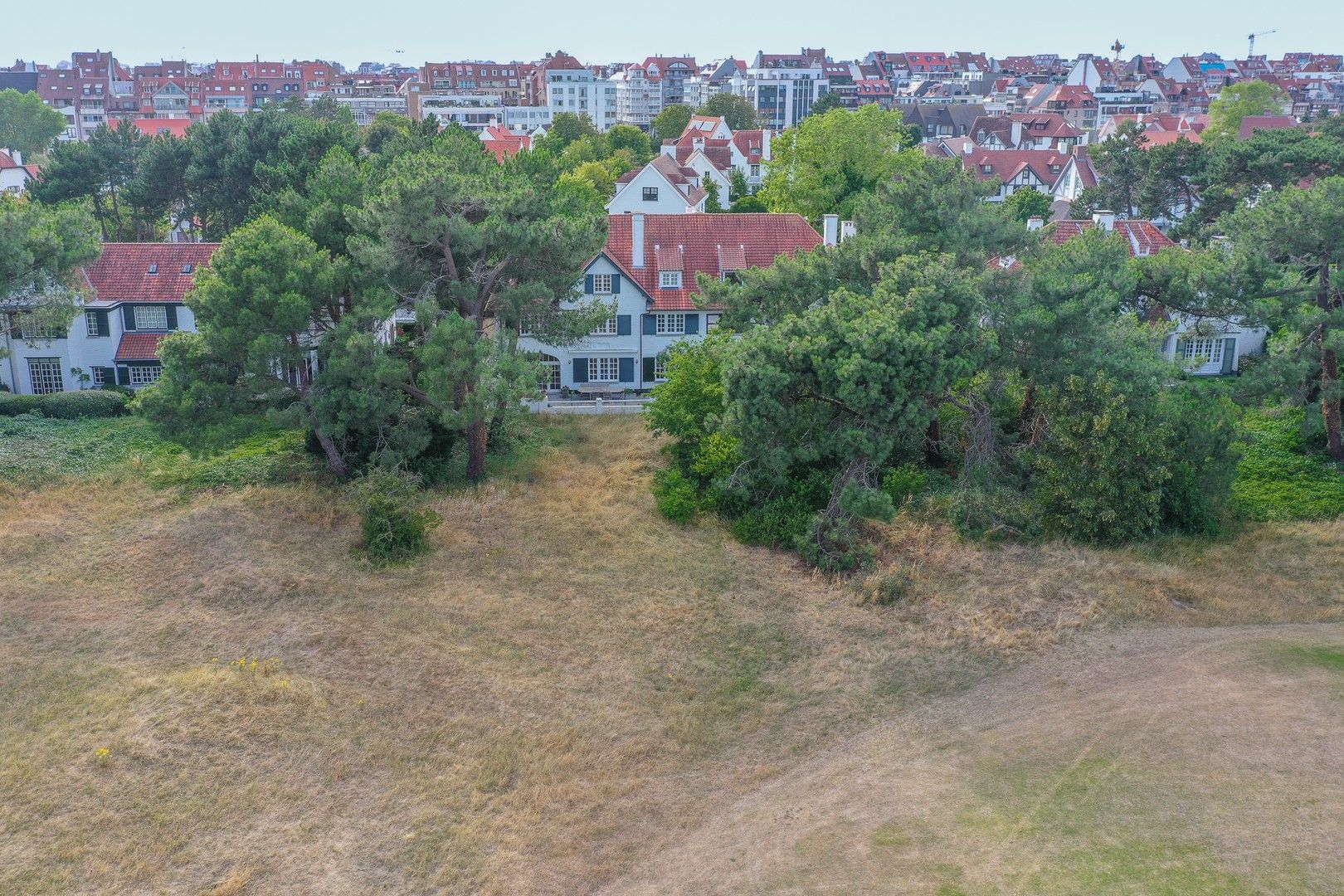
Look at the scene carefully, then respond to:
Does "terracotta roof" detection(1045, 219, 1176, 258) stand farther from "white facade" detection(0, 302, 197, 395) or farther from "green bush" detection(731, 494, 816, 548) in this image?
"white facade" detection(0, 302, 197, 395)

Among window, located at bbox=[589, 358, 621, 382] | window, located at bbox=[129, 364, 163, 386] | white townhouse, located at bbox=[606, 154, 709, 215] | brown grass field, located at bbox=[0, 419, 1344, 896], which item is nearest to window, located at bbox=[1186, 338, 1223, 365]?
brown grass field, located at bbox=[0, 419, 1344, 896]

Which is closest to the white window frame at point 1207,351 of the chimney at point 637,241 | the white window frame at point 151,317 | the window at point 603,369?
the chimney at point 637,241

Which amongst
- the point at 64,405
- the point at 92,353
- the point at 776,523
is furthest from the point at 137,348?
the point at 776,523

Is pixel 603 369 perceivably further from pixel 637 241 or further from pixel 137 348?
pixel 137 348

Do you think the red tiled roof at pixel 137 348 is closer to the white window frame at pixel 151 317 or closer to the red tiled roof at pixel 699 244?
the white window frame at pixel 151 317

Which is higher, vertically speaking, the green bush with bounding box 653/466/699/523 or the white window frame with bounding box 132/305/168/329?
the white window frame with bounding box 132/305/168/329

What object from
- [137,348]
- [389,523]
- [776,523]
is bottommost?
[776,523]
